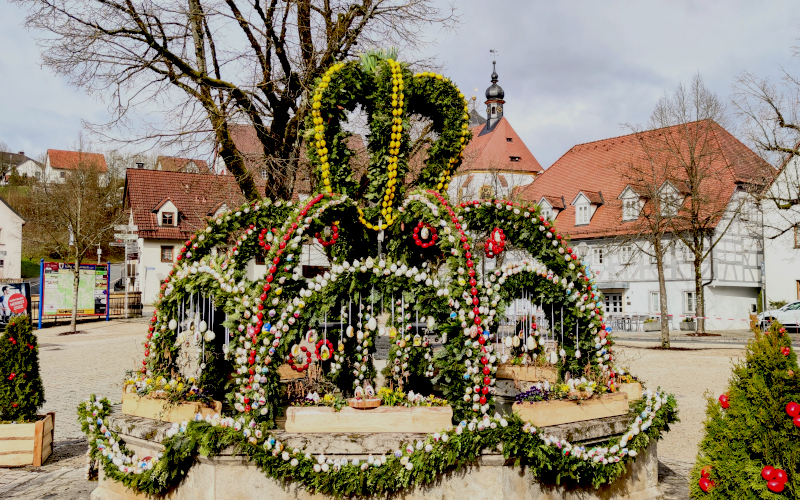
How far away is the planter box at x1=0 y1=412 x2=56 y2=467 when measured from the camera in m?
7.52

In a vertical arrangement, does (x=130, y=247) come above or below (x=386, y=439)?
above

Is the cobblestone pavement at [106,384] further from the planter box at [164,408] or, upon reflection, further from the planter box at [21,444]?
the planter box at [164,408]

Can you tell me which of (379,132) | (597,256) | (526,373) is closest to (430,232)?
(379,132)

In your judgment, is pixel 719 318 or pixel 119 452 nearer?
pixel 119 452

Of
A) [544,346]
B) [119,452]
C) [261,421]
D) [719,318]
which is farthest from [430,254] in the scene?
[719,318]

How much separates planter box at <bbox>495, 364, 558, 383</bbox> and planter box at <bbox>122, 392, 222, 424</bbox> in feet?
11.9

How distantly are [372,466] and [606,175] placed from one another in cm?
3776

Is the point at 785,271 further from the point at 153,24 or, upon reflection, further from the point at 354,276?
the point at 354,276

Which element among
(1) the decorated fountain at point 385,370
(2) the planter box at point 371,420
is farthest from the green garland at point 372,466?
(2) the planter box at point 371,420

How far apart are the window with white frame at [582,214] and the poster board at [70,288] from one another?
26.0 meters

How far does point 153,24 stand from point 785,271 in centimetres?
3278

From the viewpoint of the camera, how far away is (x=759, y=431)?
392 cm

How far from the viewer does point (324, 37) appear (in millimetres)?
14867

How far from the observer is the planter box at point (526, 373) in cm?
754
